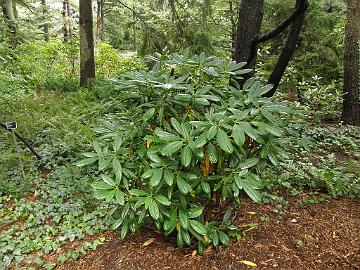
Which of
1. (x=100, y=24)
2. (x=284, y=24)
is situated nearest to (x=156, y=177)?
(x=284, y=24)

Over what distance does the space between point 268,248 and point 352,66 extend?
5217 millimetres

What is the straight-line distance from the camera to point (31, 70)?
26.4 feet

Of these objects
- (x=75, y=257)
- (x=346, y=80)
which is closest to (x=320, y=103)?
(x=346, y=80)

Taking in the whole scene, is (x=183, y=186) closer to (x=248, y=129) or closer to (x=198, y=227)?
(x=198, y=227)

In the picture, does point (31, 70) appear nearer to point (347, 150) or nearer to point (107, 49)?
point (107, 49)

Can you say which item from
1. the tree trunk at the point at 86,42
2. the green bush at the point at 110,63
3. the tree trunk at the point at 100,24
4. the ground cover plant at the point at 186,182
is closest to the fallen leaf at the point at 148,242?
the ground cover plant at the point at 186,182

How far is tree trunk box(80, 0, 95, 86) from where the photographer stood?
6779 mm

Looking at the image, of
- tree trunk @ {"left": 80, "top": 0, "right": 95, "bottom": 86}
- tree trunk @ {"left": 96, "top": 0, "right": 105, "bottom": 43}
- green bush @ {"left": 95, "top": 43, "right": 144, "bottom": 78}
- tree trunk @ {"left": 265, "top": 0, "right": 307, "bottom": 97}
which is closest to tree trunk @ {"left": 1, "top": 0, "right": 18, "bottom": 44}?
green bush @ {"left": 95, "top": 43, "right": 144, "bottom": 78}

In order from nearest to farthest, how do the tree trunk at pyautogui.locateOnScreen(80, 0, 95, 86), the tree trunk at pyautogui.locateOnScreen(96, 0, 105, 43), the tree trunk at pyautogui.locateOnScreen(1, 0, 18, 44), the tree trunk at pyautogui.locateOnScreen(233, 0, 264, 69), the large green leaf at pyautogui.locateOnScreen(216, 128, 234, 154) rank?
the large green leaf at pyautogui.locateOnScreen(216, 128, 234, 154)
the tree trunk at pyautogui.locateOnScreen(233, 0, 264, 69)
the tree trunk at pyautogui.locateOnScreen(80, 0, 95, 86)
the tree trunk at pyautogui.locateOnScreen(1, 0, 18, 44)
the tree trunk at pyautogui.locateOnScreen(96, 0, 105, 43)

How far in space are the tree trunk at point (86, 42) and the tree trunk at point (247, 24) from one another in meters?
4.39

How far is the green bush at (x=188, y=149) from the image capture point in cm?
192

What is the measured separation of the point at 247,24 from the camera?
3441 millimetres

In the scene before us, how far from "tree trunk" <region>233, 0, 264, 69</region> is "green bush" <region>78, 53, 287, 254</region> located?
120 cm

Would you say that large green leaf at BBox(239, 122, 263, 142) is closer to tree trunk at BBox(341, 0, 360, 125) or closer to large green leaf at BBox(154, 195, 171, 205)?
large green leaf at BBox(154, 195, 171, 205)
